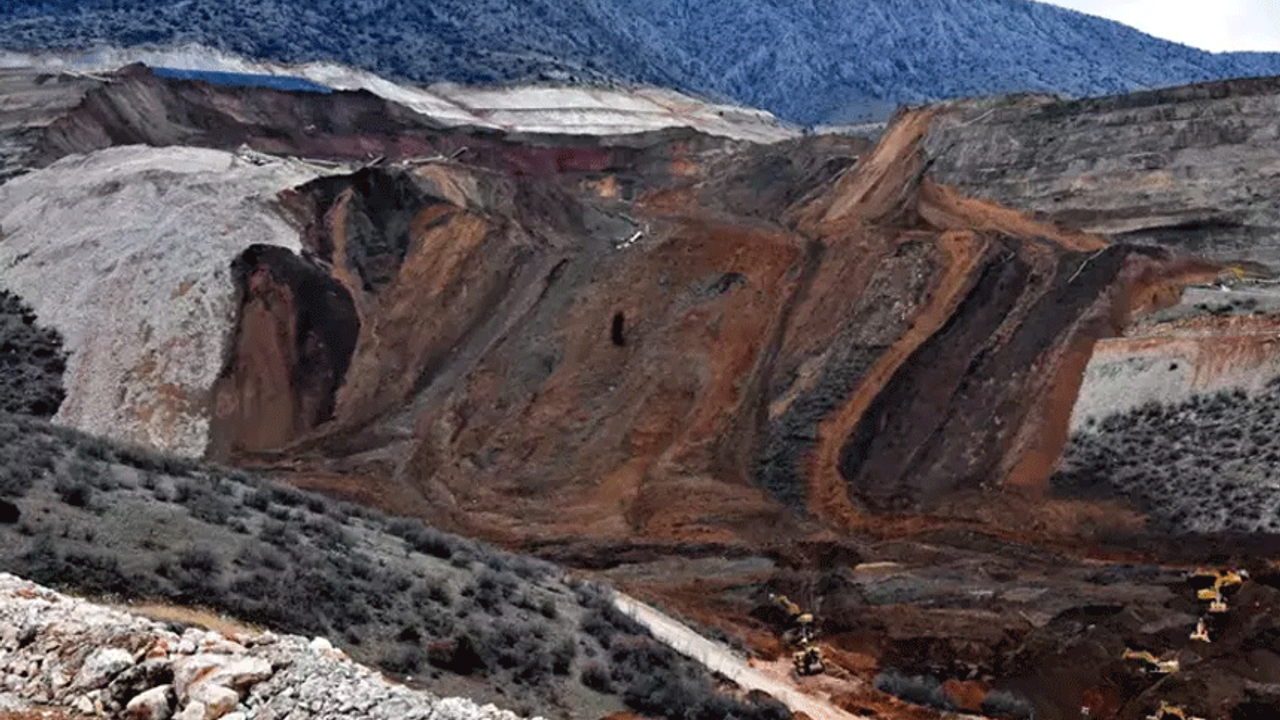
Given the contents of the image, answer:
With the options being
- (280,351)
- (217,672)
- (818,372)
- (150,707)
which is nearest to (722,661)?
(217,672)

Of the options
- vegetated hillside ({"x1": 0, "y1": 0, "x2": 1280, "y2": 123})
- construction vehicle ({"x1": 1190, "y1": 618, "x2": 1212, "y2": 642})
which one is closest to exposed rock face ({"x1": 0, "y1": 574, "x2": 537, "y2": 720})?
construction vehicle ({"x1": 1190, "y1": 618, "x2": 1212, "y2": 642})

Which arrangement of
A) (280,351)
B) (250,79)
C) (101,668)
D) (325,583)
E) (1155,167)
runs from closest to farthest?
(101,668) < (325,583) < (280,351) < (1155,167) < (250,79)

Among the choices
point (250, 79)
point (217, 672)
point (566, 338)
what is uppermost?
point (250, 79)

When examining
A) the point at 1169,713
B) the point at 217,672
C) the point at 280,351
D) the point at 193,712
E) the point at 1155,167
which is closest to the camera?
the point at 193,712

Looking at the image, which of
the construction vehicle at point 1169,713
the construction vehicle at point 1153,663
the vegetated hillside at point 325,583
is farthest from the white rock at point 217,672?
the construction vehicle at point 1153,663

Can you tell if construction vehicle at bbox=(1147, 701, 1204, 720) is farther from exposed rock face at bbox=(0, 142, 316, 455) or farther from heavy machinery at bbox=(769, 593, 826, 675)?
exposed rock face at bbox=(0, 142, 316, 455)

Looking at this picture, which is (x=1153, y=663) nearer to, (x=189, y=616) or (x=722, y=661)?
(x=722, y=661)

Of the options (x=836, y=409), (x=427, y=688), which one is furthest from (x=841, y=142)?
(x=427, y=688)
